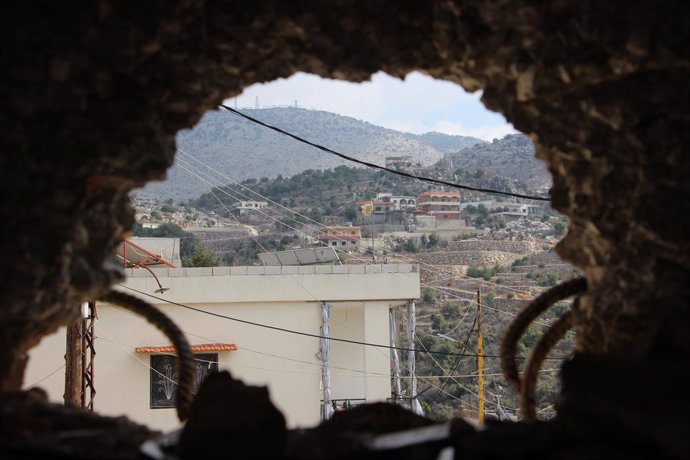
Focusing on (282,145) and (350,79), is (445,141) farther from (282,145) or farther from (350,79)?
(350,79)

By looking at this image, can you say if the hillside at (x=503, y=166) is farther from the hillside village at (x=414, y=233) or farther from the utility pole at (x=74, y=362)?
the utility pole at (x=74, y=362)

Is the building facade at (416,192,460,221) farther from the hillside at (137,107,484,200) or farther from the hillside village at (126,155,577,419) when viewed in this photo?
the hillside at (137,107,484,200)

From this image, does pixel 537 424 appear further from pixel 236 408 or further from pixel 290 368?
pixel 290 368

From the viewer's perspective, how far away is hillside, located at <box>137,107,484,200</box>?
7119 centimetres

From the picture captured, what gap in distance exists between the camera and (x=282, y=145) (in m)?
80.7

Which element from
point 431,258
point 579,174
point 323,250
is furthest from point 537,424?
point 431,258

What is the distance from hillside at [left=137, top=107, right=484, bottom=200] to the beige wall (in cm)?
5092

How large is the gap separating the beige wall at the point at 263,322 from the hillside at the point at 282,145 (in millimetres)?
50920

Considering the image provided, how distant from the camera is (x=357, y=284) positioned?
15.6m

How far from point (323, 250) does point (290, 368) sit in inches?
222

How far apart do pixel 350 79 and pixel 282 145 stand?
77481 millimetres

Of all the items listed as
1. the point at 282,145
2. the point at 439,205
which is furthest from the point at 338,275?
the point at 282,145

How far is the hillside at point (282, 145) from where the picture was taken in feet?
234

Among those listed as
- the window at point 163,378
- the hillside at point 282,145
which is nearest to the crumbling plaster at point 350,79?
the window at point 163,378
